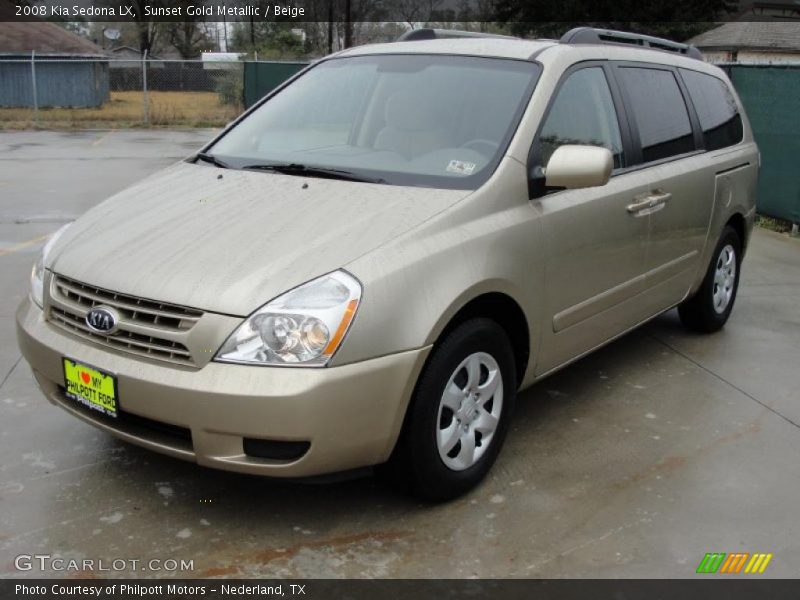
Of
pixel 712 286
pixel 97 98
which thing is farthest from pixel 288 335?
pixel 97 98

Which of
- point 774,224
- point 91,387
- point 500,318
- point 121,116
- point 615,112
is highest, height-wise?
point 615,112

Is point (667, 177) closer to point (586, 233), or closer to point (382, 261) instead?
point (586, 233)

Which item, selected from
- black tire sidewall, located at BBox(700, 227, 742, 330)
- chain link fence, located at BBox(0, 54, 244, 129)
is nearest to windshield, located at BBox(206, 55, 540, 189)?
black tire sidewall, located at BBox(700, 227, 742, 330)

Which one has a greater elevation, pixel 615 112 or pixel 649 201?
pixel 615 112

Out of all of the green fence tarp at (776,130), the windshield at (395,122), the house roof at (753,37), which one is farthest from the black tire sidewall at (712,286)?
the house roof at (753,37)

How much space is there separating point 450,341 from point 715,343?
306cm

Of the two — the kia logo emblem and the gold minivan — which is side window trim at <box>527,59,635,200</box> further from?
the kia logo emblem

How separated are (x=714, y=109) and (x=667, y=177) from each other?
1.14 meters

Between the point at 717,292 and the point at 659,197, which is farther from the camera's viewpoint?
the point at 717,292

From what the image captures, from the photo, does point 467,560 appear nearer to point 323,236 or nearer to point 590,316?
point 323,236

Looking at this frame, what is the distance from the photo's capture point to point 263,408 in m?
2.79

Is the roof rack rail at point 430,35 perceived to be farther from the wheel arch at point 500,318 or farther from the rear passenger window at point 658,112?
the wheel arch at point 500,318

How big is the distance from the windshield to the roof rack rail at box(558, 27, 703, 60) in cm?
50

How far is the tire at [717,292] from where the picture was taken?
18.1 feet
